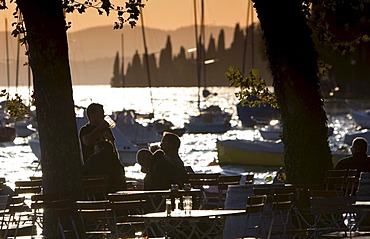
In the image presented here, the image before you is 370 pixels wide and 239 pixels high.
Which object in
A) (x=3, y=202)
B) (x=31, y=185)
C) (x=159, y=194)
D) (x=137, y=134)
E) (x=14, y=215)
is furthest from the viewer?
(x=137, y=134)

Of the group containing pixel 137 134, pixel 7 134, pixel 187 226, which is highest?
pixel 187 226

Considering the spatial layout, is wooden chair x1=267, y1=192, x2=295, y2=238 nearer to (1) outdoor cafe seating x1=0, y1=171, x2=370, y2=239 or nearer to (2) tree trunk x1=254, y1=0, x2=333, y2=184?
(1) outdoor cafe seating x1=0, y1=171, x2=370, y2=239

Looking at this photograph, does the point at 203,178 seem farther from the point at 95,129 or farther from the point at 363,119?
the point at 363,119

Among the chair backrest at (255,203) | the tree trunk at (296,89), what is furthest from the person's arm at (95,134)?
the chair backrest at (255,203)

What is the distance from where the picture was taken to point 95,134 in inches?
697

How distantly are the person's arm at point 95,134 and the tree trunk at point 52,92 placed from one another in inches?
81.4

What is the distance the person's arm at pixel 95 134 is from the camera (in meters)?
17.7

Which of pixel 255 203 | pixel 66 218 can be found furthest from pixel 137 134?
pixel 255 203

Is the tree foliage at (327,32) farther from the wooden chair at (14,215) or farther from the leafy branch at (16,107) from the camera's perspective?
the wooden chair at (14,215)

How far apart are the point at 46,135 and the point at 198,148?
3249 inches

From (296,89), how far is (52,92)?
12.7ft

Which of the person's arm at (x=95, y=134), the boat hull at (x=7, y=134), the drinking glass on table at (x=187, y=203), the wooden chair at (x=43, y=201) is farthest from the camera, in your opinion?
the boat hull at (x=7, y=134)

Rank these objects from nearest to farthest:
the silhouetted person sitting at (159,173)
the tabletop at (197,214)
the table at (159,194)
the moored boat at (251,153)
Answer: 1. the tabletop at (197,214)
2. the table at (159,194)
3. the silhouetted person sitting at (159,173)
4. the moored boat at (251,153)

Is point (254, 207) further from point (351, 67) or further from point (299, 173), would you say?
point (351, 67)
